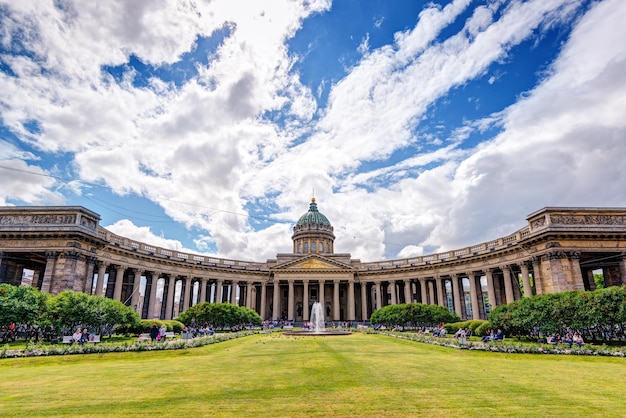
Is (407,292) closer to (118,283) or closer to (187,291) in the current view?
Answer: (187,291)

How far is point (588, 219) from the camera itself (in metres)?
40.1

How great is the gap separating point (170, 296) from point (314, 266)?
26601mm

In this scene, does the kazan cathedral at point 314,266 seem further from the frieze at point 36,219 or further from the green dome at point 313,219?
the green dome at point 313,219

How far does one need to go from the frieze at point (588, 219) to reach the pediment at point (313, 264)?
128ft

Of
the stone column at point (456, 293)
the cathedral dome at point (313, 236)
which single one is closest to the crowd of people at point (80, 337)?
→ the stone column at point (456, 293)

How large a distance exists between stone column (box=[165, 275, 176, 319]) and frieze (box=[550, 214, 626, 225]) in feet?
176

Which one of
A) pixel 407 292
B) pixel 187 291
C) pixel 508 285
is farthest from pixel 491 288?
pixel 187 291

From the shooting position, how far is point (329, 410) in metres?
8.70

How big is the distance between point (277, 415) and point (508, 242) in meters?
48.4

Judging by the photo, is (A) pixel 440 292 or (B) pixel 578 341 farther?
(A) pixel 440 292

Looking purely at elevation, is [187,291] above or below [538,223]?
below

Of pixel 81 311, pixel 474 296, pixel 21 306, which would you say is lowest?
pixel 81 311

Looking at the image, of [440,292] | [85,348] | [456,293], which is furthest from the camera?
[440,292]

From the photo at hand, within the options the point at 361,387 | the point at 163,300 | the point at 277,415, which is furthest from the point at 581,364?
the point at 163,300
